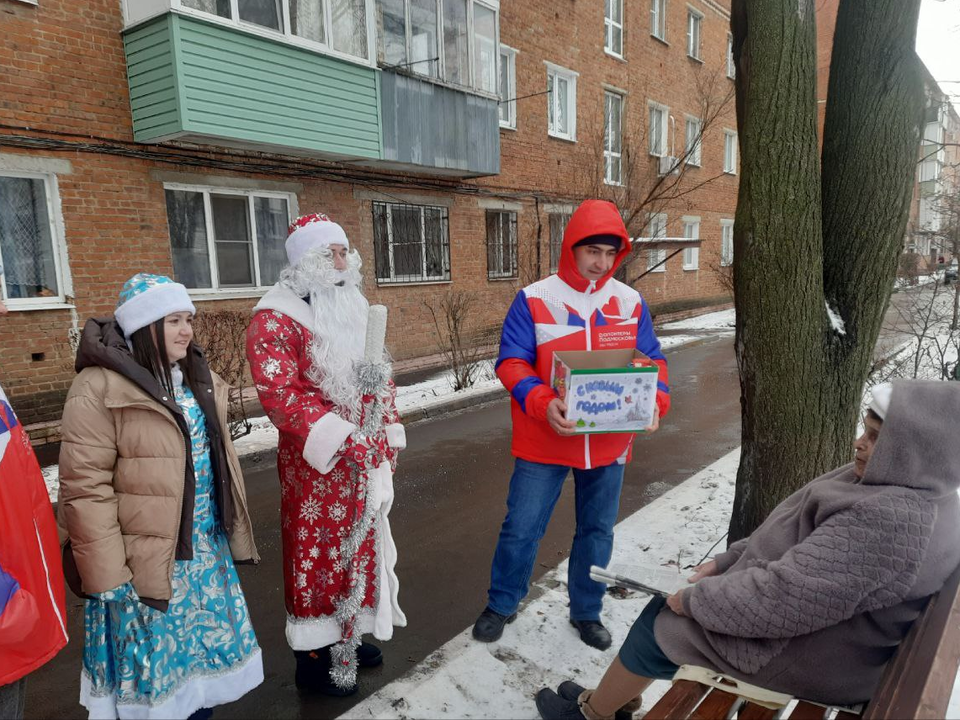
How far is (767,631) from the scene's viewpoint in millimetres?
1692

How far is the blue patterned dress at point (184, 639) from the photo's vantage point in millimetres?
2049

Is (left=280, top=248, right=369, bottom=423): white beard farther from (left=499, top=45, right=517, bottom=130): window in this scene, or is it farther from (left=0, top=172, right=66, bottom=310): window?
(left=499, top=45, right=517, bottom=130): window

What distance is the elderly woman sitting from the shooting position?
1.54 meters

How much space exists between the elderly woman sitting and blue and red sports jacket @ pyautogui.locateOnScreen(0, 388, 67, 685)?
1.75 m

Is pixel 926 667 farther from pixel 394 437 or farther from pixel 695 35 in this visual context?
pixel 695 35

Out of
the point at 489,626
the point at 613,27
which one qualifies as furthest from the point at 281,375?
the point at 613,27

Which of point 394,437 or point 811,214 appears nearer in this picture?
point 394,437

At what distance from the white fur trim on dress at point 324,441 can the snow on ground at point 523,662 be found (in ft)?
3.44

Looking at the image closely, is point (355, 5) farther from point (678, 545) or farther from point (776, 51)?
point (678, 545)

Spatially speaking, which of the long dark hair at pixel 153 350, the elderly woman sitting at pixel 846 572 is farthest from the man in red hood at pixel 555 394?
the long dark hair at pixel 153 350

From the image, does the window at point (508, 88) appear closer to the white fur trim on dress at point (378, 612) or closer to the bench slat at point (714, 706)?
the white fur trim on dress at point (378, 612)

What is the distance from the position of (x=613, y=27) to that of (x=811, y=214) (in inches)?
590

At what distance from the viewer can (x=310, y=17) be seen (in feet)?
28.3

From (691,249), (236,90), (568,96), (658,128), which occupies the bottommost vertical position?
(691,249)
